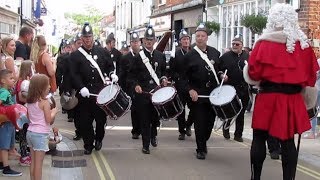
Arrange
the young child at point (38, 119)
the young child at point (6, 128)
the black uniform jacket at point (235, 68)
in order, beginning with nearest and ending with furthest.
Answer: the young child at point (38, 119)
the young child at point (6, 128)
the black uniform jacket at point (235, 68)

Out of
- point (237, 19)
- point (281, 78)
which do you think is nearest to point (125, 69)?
point (281, 78)

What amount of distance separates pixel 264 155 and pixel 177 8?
21.8 m

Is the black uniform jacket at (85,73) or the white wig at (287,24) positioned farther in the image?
the black uniform jacket at (85,73)

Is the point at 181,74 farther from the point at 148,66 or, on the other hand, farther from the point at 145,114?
the point at 145,114

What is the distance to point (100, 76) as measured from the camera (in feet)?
26.7

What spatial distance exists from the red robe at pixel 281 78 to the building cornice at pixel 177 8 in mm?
18057

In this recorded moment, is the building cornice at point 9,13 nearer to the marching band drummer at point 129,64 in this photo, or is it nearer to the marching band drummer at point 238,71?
the marching band drummer at point 129,64

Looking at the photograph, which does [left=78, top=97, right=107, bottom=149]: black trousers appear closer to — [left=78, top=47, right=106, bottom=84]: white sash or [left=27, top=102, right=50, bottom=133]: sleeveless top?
[left=78, top=47, right=106, bottom=84]: white sash

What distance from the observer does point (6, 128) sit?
6.59 metres

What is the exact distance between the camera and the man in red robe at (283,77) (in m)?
5.64

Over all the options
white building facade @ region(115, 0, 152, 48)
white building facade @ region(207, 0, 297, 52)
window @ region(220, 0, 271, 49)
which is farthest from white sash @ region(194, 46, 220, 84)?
white building facade @ region(115, 0, 152, 48)

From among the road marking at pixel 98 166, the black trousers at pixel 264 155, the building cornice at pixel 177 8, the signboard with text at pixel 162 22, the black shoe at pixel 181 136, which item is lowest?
the road marking at pixel 98 166

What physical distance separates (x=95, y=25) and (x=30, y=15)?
128ft

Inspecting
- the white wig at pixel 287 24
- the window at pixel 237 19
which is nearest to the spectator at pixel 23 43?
the white wig at pixel 287 24
